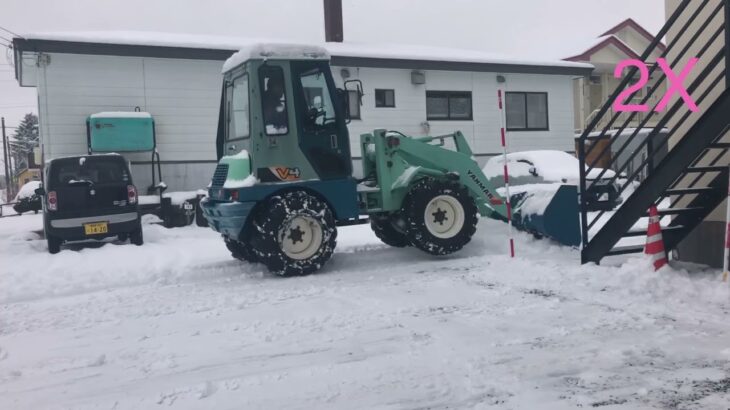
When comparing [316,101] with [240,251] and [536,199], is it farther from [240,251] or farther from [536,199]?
[536,199]

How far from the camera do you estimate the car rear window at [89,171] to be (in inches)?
394

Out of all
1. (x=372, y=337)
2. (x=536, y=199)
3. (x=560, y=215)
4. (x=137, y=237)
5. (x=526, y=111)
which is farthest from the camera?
(x=526, y=111)

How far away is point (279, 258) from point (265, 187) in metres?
0.90

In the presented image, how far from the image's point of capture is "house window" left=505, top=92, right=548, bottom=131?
60.1 feet

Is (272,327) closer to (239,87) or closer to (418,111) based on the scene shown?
(239,87)

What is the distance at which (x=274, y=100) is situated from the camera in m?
7.47

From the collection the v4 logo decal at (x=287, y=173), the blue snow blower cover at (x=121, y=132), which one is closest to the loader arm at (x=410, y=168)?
the v4 logo decal at (x=287, y=173)

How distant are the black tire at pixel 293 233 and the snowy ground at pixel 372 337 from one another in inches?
10.6

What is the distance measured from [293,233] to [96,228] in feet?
14.4

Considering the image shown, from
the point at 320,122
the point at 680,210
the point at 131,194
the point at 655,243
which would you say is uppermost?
the point at 320,122

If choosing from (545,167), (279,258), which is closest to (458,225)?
(279,258)

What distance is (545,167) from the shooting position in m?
12.6

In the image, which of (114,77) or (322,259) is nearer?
(322,259)

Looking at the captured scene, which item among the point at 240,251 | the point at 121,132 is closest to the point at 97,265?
the point at 240,251
